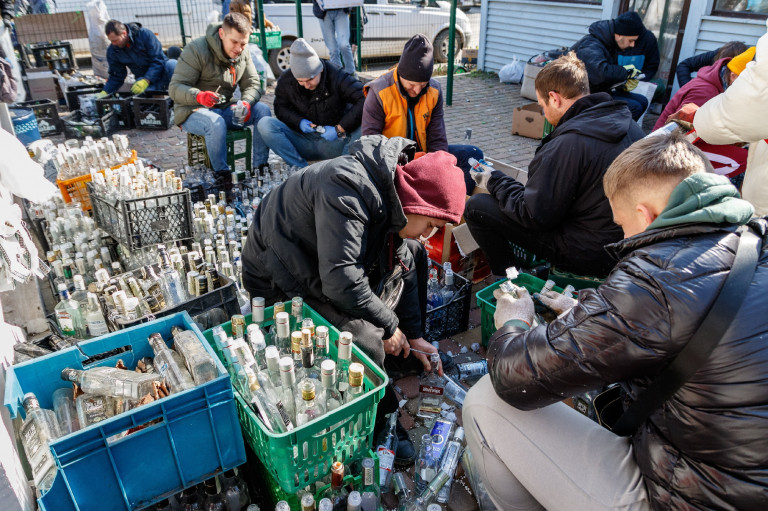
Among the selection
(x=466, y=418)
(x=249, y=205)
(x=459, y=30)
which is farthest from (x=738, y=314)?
(x=459, y=30)

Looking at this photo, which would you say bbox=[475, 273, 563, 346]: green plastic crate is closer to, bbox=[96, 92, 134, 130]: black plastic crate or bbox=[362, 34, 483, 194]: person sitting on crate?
bbox=[362, 34, 483, 194]: person sitting on crate

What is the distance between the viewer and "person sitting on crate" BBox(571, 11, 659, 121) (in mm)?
6715

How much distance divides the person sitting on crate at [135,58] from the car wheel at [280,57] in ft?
9.50

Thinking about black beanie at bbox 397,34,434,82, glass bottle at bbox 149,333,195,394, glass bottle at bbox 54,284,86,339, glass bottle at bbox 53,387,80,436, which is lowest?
glass bottle at bbox 54,284,86,339

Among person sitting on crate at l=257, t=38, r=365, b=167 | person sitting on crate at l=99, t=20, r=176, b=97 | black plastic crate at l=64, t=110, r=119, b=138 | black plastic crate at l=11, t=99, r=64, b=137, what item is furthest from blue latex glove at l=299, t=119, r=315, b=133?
black plastic crate at l=11, t=99, r=64, b=137

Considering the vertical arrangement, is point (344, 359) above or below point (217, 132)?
below

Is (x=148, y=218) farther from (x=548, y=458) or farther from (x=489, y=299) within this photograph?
(x=548, y=458)

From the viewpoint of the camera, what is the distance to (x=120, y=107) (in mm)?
8422

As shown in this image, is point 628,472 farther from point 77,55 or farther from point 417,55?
point 77,55

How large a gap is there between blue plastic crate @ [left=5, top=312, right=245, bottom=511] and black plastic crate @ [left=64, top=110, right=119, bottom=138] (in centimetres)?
674

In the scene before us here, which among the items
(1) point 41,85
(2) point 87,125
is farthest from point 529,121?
(1) point 41,85

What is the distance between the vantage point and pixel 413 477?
114 inches

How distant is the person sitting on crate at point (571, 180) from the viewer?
11.3ft

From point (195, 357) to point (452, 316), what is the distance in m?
2.07
